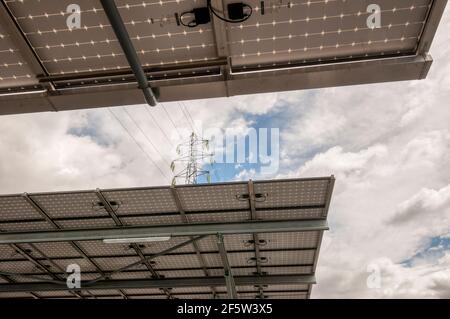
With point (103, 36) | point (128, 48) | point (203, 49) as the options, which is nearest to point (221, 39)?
point (203, 49)

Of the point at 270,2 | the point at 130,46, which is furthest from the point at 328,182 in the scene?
the point at 130,46

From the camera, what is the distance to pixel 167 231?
9.12 meters

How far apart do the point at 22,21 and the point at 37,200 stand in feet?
18.4

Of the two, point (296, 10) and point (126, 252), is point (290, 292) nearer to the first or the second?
point (126, 252)

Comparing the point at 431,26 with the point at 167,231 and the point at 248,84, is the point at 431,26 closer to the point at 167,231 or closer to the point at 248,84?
the point at 248,84

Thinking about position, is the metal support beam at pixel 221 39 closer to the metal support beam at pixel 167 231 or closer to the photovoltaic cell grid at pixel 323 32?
the photovoltaic cell grid at pixel 323 32

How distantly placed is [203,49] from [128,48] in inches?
41.5

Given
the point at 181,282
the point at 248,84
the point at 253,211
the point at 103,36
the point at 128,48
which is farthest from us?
the point at 181,282

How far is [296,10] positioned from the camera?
13.8 ft

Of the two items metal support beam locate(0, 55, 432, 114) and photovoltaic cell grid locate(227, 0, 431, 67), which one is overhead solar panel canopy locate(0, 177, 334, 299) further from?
photovoltaic cell grid locate(227, 0, 431, 67)

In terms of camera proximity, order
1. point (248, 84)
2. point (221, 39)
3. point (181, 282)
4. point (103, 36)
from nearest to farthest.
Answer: point (221, 39)
point (103, 36)
point (248, 84)
point (181, 282)

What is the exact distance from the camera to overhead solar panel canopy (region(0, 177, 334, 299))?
8477mm

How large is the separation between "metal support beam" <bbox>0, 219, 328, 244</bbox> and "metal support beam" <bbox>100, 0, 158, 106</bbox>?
196 inches

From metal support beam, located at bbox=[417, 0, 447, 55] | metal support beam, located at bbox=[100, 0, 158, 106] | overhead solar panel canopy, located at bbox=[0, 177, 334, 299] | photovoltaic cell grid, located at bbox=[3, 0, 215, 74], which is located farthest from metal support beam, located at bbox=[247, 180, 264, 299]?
metal support beam, located at bbox=[417, 0, 447, 55]
